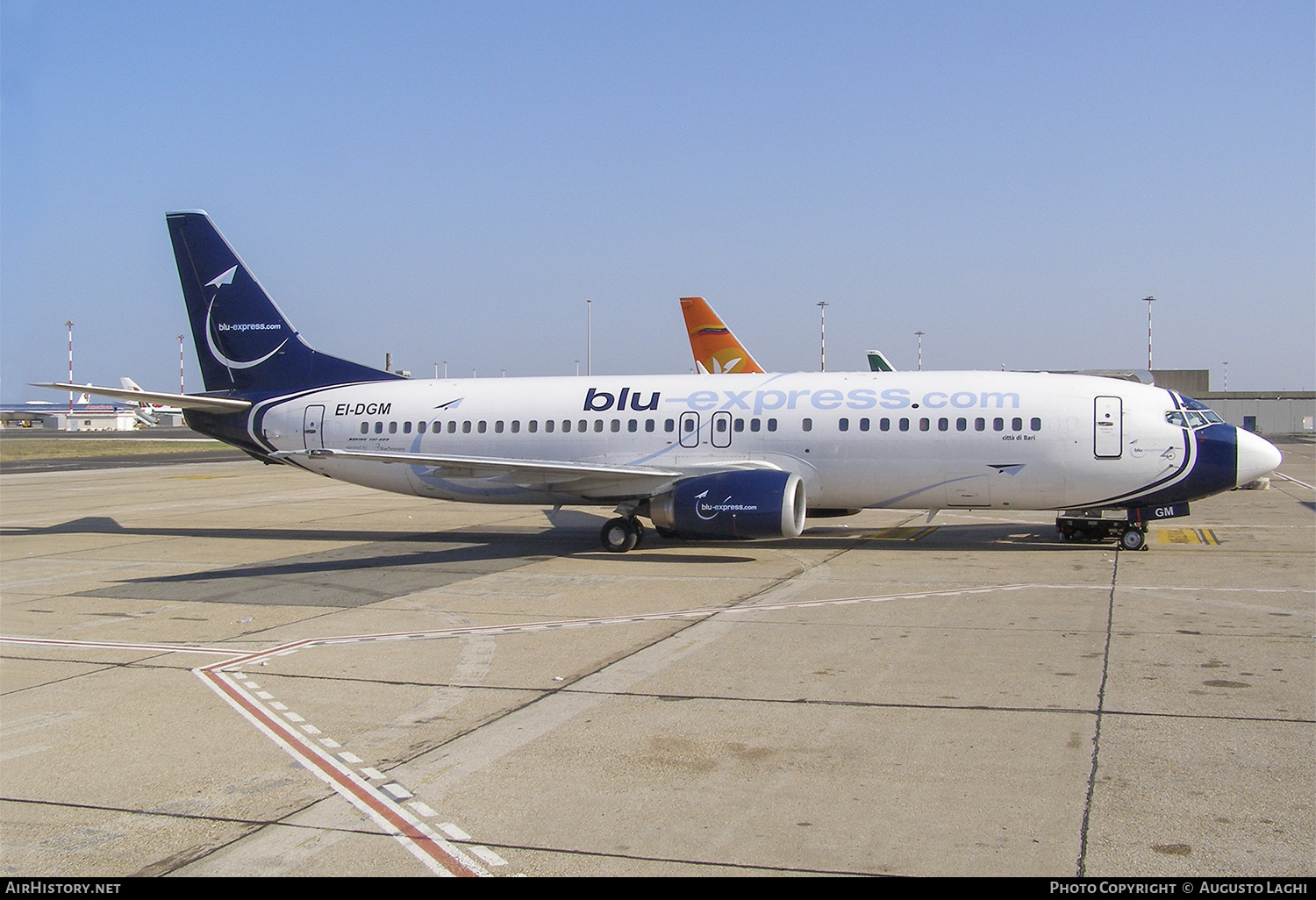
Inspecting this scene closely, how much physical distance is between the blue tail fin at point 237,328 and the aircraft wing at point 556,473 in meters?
3.88

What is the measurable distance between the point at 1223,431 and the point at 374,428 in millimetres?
16476

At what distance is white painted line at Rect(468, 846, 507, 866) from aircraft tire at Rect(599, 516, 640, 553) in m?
13.4

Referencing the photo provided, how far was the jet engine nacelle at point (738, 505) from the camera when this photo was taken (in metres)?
17.8

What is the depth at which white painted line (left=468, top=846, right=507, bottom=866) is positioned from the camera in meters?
5.88

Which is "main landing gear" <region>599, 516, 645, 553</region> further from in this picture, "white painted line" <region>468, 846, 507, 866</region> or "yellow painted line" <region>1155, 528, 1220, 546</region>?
"white painted line" <region>468, 846, 507, 866</region>

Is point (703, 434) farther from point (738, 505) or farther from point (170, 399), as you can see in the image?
point (170, 399)

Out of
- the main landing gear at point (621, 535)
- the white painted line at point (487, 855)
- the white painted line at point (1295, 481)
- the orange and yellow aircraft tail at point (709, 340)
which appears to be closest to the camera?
the white painted line at point (487, 855)

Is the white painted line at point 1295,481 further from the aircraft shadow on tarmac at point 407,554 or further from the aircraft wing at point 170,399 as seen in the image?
the aircraft wing at point 170,399

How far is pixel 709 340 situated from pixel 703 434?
929 inches

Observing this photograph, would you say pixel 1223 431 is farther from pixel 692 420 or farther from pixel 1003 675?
pixel 1003 675

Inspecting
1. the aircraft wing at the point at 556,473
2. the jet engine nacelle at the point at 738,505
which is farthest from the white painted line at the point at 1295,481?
the aircraft wing at the point at 556,473

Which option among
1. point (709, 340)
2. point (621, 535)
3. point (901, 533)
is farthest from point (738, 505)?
point (709, 340)

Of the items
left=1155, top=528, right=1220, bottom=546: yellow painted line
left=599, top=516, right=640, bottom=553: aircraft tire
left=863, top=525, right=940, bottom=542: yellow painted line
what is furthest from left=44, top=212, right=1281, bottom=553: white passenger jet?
left=1155, top=528, right=1220, bottom=546: yellow painted line

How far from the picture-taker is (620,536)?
19.5 m
